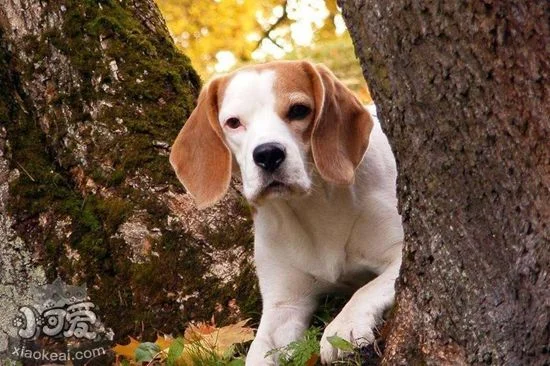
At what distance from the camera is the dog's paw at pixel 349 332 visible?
335cm

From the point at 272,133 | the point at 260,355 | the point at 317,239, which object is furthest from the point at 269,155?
the point at 260,355

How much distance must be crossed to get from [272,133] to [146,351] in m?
1.00

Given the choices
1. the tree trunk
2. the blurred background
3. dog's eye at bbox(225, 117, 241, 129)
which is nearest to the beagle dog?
dog's eye at bbox(225, 117, 241, 129)

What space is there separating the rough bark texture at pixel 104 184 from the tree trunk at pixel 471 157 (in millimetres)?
1650

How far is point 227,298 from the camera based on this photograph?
430 centimetres

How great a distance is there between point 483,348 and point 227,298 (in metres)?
1.81

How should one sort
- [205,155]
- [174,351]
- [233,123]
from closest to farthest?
1. [174,351]
2. [233,123]
3. [205,155]

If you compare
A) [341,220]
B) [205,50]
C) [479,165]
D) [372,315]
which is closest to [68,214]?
[341,220]

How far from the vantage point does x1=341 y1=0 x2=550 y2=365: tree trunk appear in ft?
7.86

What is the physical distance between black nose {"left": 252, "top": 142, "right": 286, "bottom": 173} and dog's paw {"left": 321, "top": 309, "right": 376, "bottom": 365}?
592 mm

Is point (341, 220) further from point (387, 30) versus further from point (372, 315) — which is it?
point (387, 30)

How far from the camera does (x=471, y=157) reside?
2.55 metres

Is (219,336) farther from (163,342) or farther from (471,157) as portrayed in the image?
(471,157)

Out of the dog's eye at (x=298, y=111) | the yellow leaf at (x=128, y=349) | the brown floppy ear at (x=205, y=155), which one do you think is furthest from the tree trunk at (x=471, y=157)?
the yellow leaf at (x=128, y=349)
